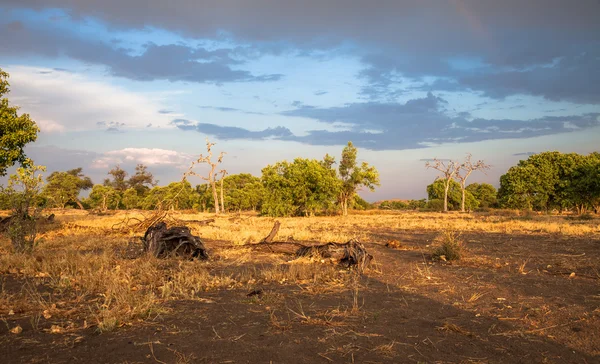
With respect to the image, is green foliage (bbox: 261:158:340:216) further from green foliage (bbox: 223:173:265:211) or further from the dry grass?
the dry grass

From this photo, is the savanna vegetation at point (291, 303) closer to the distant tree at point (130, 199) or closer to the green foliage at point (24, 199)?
the green foliage at point (24, 199)

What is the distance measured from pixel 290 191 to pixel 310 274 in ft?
117

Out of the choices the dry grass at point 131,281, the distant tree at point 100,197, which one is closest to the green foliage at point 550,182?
the dry grass at point 131,281

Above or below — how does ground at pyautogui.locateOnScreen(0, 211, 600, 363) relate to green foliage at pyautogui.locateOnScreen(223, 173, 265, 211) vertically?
below

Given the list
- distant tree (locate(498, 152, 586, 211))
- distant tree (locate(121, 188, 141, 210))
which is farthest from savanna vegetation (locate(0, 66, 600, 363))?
distant tree (locate(121, 188, 141, 210))

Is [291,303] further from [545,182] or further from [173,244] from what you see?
[545,182]

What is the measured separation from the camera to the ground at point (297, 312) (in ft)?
15.0

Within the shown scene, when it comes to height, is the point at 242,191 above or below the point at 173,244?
above

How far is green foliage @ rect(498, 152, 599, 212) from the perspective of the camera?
46188 mm

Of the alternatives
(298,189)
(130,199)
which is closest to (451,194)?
(298,189)

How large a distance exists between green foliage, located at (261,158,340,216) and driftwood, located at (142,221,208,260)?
3202cm

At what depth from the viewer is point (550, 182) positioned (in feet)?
158

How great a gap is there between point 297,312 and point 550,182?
5159 centimetres

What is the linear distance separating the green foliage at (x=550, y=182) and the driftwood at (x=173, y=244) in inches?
1836
